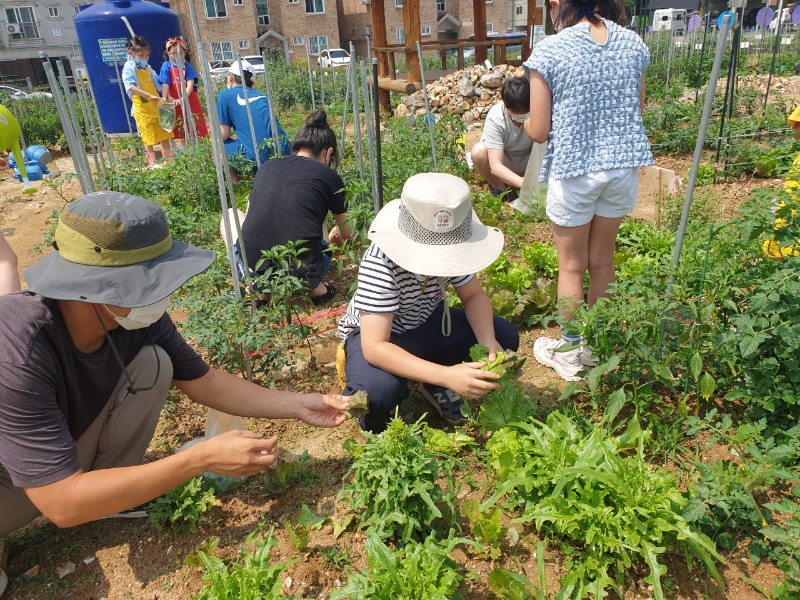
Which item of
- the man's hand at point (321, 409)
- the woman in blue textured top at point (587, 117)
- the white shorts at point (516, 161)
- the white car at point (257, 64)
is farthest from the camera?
the white car at point (257, 64)

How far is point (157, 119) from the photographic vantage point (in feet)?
24.2

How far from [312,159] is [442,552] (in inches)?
107

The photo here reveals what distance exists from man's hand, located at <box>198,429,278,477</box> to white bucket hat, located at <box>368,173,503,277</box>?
2.46ft

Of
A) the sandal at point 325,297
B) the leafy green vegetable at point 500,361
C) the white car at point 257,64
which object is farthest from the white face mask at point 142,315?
the white car at point 257,64

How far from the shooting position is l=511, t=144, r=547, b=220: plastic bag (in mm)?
4066

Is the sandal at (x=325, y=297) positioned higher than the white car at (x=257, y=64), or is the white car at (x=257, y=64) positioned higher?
the white car at (x=257, y=64)

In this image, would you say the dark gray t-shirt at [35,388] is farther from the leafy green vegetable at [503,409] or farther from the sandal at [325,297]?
the sandal at [325,297]

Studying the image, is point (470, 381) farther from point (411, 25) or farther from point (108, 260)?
point (411, 25)

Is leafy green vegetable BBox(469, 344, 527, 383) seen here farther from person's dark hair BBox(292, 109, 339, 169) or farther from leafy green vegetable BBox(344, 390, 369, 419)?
person's dark hair BBox(292, 109, 339, 169)

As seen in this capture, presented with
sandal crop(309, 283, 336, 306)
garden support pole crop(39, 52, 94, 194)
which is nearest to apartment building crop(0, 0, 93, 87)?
garden support pole crop(39, 52, 94, 194)

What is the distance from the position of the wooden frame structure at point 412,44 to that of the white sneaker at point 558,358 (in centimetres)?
722

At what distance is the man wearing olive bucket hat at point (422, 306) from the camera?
2.04 m

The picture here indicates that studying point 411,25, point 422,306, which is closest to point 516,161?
point 422,306

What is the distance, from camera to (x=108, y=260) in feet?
5.02
